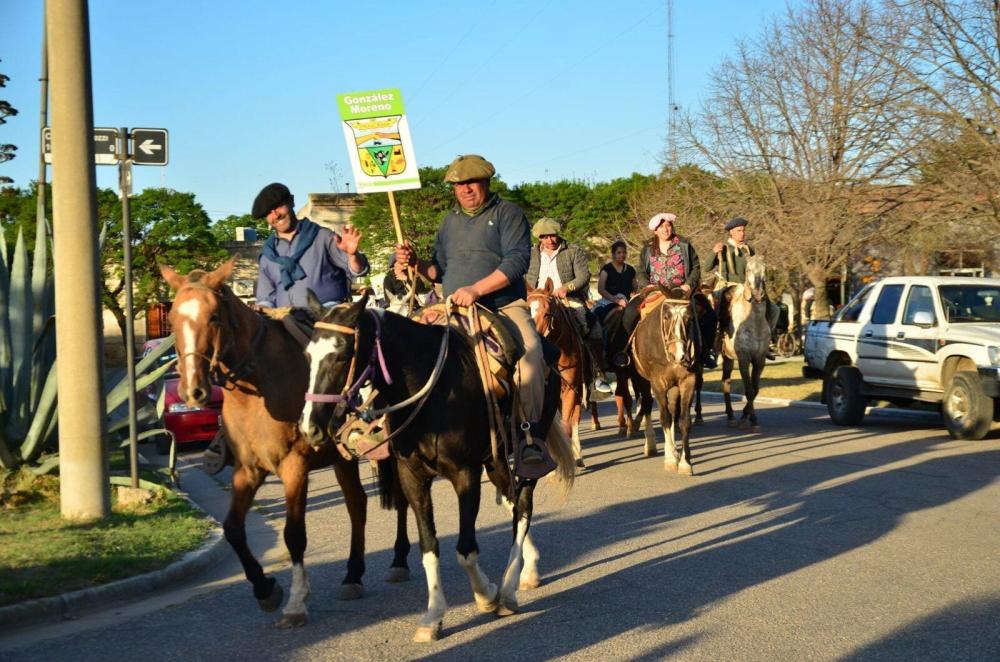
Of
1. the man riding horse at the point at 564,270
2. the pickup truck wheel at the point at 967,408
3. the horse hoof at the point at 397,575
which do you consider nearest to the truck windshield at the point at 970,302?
the pickup truck wheel at the point at 967,408

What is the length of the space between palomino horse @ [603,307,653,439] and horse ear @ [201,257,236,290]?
8397 mm

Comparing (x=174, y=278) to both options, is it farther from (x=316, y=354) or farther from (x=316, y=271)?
(x=316, y=271)

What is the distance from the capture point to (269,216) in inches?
326

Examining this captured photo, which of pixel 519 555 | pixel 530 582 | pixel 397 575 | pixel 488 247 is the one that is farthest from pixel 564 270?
pixel 519 555

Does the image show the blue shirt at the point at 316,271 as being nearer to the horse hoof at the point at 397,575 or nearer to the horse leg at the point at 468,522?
the horse hoof at the point at 397,575

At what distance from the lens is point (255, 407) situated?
6.90 m

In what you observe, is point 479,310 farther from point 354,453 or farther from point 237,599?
point 237,599

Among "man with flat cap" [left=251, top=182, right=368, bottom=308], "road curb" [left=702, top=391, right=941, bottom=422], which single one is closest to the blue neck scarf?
"man with flat cap" [left=251, top=182, right=368, bottom=308]

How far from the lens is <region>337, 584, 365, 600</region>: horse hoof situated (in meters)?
7.49

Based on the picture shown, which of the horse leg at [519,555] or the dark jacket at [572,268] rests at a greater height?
the dark jacket at [572,268]

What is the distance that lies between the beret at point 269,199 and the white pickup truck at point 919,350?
9716mm

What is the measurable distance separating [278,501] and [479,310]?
5.74 m

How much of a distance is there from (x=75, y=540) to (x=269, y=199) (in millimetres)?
3143

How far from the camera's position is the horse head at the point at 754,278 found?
1648 centimetres
